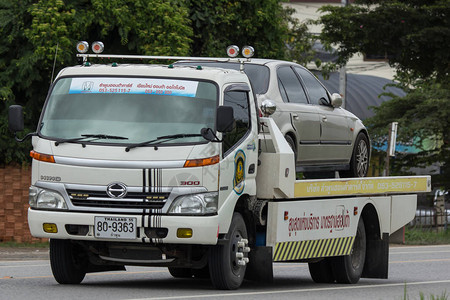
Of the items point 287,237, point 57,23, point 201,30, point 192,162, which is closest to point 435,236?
point 201,30

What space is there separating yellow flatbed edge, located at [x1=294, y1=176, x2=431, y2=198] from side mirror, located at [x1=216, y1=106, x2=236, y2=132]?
1678mm

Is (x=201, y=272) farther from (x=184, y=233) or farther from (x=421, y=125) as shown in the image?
(x=421, y=125)

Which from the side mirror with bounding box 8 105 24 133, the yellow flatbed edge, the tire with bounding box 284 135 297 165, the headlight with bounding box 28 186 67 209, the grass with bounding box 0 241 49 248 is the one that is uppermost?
the side mirror with bounding box 8 105 24 133

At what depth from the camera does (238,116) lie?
11.3 m

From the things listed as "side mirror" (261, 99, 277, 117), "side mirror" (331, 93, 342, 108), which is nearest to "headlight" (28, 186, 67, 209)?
"side mirror" (261, 99, 277, 117)

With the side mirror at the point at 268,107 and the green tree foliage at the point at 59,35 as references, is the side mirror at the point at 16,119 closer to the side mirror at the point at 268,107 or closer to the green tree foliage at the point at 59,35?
the side mirror at the point at 268,107

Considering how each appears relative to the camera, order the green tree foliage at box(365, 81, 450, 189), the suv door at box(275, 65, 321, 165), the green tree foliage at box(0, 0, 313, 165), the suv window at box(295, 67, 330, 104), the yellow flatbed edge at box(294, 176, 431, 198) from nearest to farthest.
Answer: the yellow flatbed edge at box(294, 176, 431, 198), the suv door at box(275, 65, 321, 165), the suv window at box(295, 67, 330, 104), the green tree foliage at box(0, 0, 313, 165), the green tree foliage at box(365, 81, 450, 189)

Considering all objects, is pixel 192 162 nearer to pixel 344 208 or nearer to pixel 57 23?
pixel 344 208

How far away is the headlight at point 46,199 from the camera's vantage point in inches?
421

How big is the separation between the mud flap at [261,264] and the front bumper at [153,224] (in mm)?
1158

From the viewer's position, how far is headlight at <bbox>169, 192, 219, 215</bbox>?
1048cm

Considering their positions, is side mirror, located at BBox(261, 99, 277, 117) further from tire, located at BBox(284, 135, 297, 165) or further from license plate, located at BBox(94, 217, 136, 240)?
license plate, located at BBox(94, 217, 136, 240)

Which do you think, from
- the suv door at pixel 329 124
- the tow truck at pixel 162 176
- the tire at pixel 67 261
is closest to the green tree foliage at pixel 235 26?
the suv door at pixel 329 124

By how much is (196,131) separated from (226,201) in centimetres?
75
